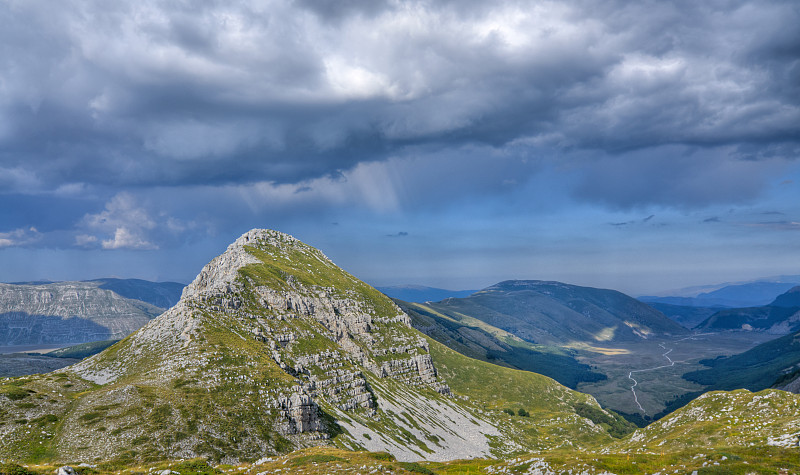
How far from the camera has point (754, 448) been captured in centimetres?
6300

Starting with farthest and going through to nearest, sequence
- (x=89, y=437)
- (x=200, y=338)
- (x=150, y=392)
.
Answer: (x=200, y=338) < (x=150, y=392) < (x=89, y=437)

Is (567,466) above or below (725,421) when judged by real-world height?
above

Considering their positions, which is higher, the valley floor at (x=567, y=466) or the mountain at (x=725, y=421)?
the valley floor at (x=567, y=466)

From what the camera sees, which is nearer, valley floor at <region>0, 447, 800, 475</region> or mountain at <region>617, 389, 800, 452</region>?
valley floor at <region>0, 447, 800, 475</region>

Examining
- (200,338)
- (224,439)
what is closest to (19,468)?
(224,439)

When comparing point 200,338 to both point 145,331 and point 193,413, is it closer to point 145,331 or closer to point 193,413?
point 145,331

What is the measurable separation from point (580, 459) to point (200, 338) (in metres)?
155

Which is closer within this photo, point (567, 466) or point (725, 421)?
point (567, 466)

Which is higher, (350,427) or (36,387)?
(36,387)

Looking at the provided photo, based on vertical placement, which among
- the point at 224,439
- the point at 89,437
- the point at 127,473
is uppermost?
the point at 127,473

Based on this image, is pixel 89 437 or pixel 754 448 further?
pixel 89 437

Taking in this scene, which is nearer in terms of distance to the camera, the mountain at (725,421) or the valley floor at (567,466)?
the valley floor at (567,466)

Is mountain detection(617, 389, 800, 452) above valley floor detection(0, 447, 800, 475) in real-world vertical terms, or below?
below

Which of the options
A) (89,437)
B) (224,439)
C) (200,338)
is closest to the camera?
(89,437)
